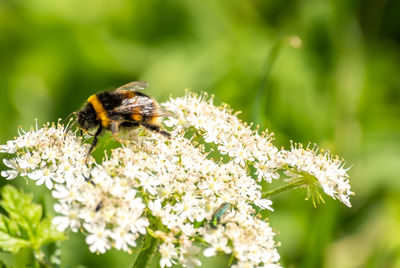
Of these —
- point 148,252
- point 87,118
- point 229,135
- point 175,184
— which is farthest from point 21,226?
point 229,135

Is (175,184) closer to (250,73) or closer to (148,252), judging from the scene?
(148,252)

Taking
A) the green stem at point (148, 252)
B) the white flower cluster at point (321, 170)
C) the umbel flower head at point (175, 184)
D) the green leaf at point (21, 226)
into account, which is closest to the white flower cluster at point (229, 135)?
the umbel flower head at point (175, 184)

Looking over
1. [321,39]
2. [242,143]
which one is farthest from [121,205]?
[321,39]

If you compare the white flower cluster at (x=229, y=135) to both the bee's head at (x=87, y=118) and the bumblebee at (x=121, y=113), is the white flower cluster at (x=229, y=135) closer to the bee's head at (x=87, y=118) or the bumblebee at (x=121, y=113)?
the bumblebee at (x=121, y=113)

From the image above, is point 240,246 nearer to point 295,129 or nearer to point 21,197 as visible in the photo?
point 21,197

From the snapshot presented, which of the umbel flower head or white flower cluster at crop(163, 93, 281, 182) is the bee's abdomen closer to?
the umbel flower head

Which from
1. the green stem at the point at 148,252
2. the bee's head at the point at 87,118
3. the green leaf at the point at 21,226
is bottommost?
the green leaf at the point at 21,226
